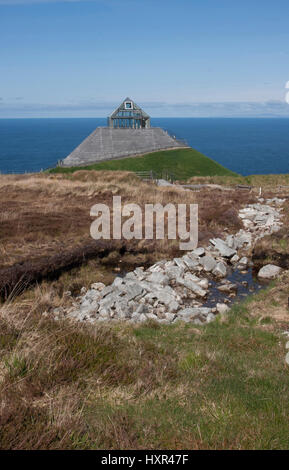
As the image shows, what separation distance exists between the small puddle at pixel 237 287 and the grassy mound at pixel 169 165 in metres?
37.7

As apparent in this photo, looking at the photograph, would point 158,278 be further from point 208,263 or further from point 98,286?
point 208,263

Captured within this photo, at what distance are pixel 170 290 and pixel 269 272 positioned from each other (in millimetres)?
5408

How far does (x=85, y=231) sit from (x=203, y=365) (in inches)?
669

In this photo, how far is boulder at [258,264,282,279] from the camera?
17.5 m

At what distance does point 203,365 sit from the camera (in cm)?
678

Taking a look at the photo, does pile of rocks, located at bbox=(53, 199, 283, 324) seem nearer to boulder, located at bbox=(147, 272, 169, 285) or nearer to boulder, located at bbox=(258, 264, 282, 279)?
boulder, located at bbox=(147, 272, 169, 285)

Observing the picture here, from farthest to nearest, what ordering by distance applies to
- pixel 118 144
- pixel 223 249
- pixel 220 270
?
pixel 118 144
pixel 223 249
pixel 220 270

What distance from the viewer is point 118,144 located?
69375mm

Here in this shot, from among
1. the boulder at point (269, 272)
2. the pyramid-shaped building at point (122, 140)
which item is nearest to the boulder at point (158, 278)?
the boulder at point (269, 272)

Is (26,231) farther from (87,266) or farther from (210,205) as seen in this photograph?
(210,205)

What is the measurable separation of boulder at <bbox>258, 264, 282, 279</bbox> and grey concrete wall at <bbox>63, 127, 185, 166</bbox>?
1898 inches

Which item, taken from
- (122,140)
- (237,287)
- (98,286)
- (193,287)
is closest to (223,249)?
(237,287)

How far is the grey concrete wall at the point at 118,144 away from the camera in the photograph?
→ 6531 centimetres

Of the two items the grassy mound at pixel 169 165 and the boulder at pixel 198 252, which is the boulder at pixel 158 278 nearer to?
the boulder at pixel 198 252
